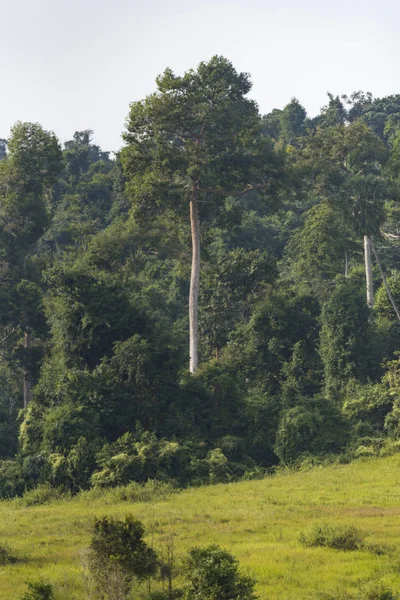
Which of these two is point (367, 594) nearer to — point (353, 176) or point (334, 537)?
Answer: point (334, 537)

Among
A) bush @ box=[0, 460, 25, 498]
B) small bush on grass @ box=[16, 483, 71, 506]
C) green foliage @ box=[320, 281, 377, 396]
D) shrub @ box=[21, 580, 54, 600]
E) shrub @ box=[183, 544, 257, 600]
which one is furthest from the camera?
green foliage @ box=[320, 281, 377, 396]

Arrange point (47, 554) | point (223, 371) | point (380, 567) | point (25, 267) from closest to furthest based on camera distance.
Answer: point (380, 567), point (47, 554), point (223, 371), point (25, 267)

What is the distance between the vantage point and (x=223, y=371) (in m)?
40.8

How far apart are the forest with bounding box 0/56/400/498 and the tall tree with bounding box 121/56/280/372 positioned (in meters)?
0.11

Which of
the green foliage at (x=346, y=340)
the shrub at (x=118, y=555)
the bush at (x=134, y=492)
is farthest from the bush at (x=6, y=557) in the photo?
the green foliage at (x=346, y=340)

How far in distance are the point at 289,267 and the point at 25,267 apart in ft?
66.1

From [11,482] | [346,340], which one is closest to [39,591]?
[11,482]

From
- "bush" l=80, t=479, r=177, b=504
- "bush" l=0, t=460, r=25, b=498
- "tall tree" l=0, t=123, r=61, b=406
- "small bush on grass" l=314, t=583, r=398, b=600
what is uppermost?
"tall tree" l=0, t=123, r=61, b=406

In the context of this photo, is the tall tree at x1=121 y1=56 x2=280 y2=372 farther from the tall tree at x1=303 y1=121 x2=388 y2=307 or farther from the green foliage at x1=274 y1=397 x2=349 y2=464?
the green foliage at x1=274 y1=397 x2=349 y2=464

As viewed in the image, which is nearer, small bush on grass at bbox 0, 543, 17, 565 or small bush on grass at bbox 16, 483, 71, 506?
small bush on grass at bbox 0, 543, 17, 565

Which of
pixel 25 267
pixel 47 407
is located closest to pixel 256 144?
pixel 25 267

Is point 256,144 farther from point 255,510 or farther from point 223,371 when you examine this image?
point 255,510

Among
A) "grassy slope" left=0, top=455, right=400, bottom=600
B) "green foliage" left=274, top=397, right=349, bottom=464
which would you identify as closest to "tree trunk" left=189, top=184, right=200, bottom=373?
"green foliage" left=274, top=397, right=349, bottom=464

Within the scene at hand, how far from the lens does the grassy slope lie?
19.5 metres
